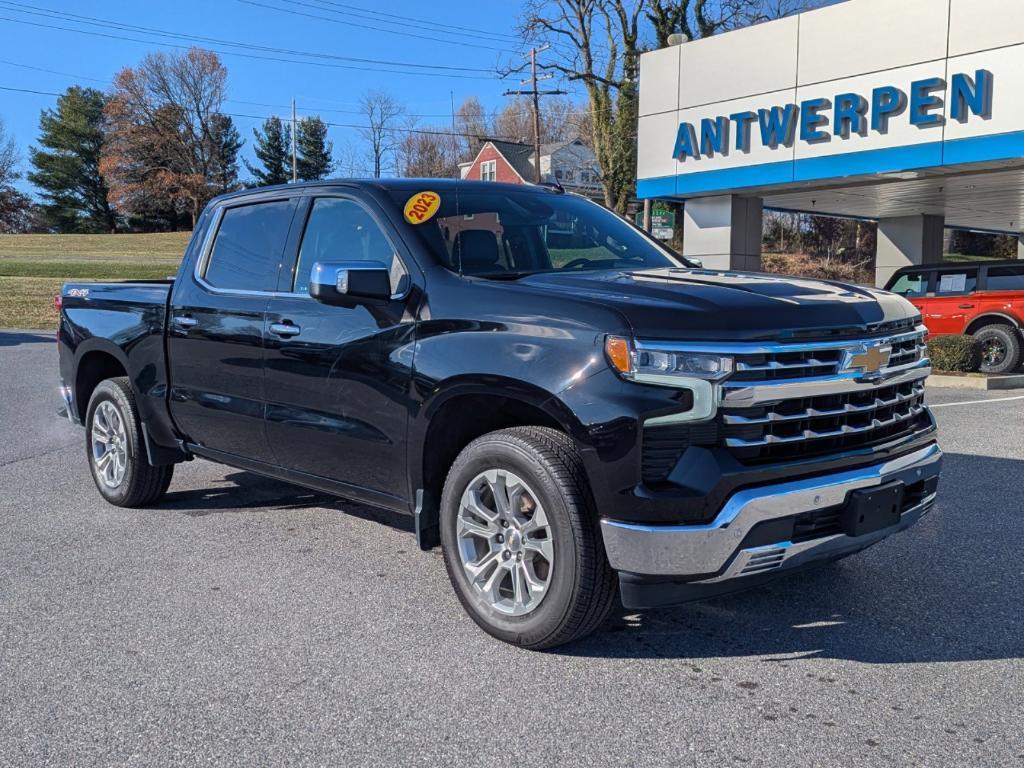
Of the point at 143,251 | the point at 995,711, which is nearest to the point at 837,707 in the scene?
the point at 995,711

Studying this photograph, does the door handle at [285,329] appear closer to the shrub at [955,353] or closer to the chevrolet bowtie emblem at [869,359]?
the chevrolet bowtie emblem at [869,359]

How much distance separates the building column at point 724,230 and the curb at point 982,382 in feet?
24.4

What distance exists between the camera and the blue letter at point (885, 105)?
1576 centimetres

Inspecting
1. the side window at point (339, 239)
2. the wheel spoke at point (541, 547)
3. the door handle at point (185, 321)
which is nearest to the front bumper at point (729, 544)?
the wheel spoke at point (541, 547)

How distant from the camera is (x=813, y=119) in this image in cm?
1703

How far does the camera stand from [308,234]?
4699 millimetres

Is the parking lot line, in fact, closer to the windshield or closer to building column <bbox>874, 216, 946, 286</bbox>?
the windshield

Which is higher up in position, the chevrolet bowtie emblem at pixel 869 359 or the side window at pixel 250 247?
the side window at pixel 250 247

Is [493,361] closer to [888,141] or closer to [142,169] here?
[888,141]

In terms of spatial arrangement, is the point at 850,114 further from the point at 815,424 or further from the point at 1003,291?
the point at 815,424

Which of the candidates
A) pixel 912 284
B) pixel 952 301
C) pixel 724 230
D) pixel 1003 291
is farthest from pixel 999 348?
pixel 724 230

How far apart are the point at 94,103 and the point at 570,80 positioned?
5573 cm

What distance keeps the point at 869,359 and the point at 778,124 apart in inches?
604

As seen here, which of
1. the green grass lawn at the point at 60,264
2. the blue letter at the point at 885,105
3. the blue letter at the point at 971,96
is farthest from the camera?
the green grass lawn at the point at 60,264
